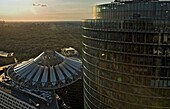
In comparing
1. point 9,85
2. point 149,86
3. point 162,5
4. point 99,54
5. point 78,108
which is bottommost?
point 78,108

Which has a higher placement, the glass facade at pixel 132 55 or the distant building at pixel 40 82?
the glass facade at pixel 132 55

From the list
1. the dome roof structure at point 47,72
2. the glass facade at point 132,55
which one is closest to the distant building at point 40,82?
the dome roof structure at point 47,72

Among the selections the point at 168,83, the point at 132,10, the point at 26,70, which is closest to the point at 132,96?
the point at 168,83

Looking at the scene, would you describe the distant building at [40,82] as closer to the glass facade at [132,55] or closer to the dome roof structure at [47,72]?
the dome roof structure at [47,72]

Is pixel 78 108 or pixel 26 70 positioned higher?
pixel 26 70

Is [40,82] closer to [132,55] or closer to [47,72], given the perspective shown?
[47,72]

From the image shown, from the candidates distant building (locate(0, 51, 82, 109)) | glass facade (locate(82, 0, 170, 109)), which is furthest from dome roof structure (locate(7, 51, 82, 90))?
glass facade (locate(82, 0, 170, 109))

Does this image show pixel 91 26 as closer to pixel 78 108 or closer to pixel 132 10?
pixel 132 10
